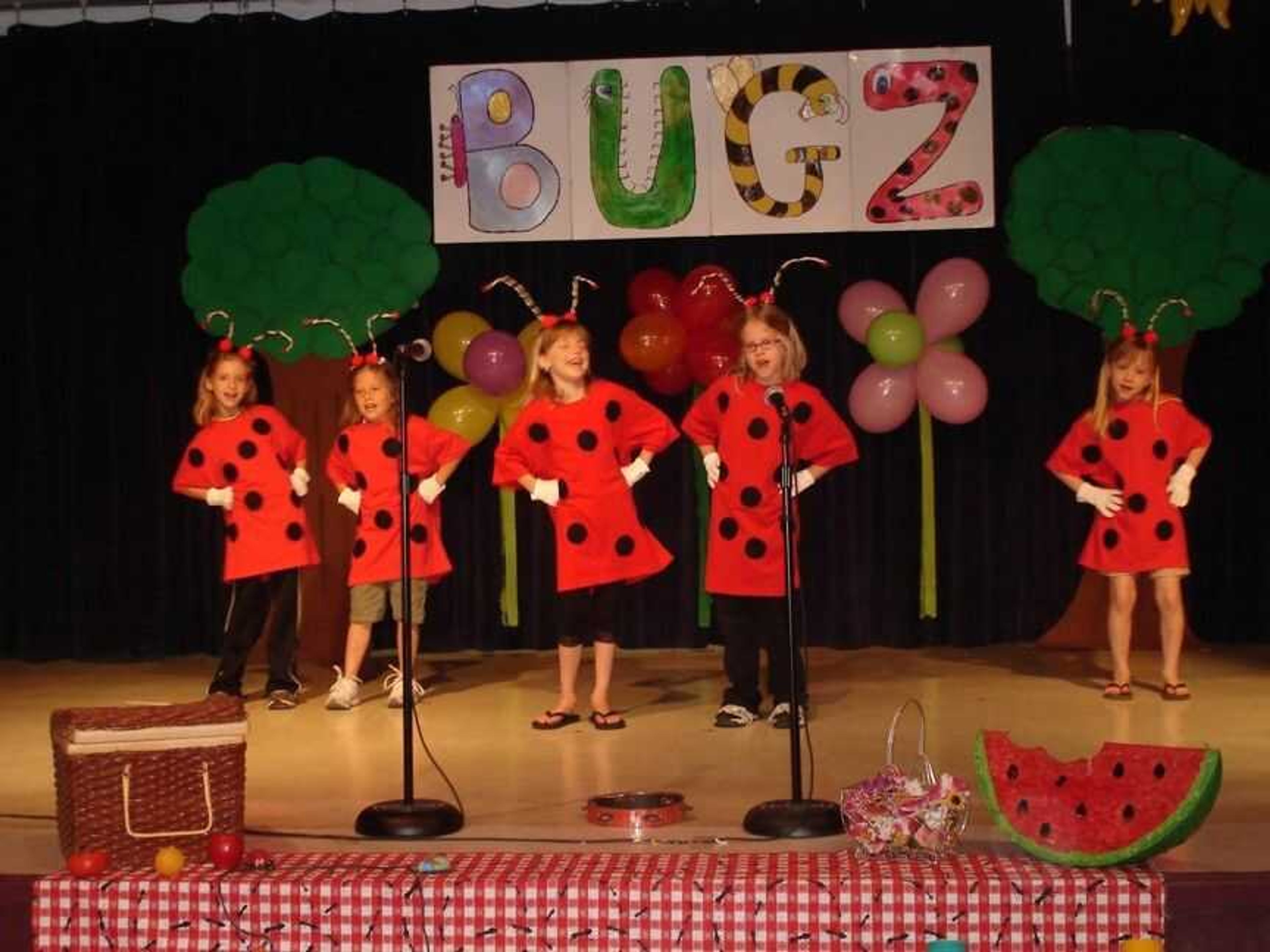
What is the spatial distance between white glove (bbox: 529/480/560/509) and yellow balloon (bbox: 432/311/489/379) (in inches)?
55.7

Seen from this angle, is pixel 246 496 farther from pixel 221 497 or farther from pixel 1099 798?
pixel 1099 798

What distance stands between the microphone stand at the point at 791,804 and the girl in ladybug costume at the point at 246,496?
294cm

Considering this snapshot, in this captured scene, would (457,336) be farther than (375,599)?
Yes

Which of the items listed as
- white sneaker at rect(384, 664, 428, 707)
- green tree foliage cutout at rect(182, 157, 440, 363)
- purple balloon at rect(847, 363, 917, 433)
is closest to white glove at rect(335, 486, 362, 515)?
white sneaker at rect(384, 664, 428, 707)

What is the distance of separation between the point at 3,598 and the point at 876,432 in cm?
390

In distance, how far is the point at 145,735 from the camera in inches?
173

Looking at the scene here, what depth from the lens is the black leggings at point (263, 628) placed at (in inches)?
282

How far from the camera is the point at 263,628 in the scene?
7391 millimetres

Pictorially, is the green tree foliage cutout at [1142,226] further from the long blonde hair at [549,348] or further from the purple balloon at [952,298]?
the long blonde hair at [549,348]

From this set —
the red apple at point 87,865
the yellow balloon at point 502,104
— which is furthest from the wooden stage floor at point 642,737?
the yellow balloon at point 502,104

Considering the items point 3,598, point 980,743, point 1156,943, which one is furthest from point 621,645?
point 1156,943

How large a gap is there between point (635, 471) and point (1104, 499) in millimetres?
1713

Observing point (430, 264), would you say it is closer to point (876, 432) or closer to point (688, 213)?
point (688, 213)

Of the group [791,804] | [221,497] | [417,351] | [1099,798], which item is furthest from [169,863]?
[221,497]
